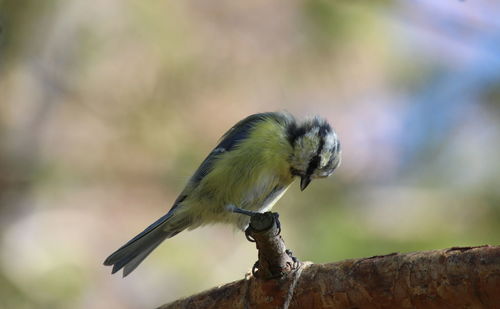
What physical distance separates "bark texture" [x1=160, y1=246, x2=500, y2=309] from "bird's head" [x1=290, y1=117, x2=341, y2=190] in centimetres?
70

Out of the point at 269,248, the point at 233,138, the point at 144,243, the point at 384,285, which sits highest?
the point at 233,138

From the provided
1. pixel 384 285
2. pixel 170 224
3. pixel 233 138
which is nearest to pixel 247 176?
pixel 233 138

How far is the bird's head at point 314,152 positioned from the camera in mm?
2750

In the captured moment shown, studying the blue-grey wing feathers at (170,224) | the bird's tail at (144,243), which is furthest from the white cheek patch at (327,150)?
the bird's tail at (144,243)

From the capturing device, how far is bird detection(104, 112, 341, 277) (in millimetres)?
2727

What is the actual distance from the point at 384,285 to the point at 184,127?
2.68 metres

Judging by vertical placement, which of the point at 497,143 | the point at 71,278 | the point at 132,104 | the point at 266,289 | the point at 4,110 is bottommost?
the point at 266,289

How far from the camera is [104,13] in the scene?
4.29 meters

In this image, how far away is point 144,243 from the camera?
108 inches

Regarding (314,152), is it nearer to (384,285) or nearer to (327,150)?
(327,150)

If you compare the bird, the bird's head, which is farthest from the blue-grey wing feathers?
the bird's head

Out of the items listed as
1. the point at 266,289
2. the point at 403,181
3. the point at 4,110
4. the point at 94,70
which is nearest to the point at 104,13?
the point at 94,70

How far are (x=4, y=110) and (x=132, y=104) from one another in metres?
0.78

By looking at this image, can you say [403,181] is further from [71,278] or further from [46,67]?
[46,67]
